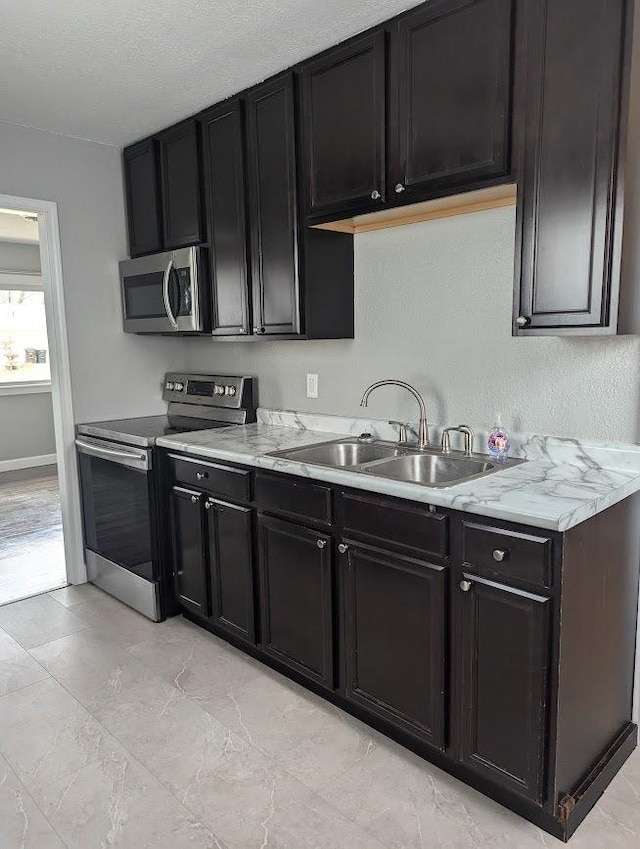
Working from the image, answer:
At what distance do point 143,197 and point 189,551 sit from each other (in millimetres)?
1945

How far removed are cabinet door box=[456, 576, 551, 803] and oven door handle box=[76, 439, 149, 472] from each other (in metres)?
1.72

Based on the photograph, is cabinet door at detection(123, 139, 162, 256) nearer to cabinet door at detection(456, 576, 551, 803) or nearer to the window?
cabinet door at detection(456, 576, 551, 803)

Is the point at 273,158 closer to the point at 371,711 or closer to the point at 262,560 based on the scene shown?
the point at 262,560

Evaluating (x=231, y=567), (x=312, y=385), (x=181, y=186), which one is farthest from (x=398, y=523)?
(x=181, y=186)

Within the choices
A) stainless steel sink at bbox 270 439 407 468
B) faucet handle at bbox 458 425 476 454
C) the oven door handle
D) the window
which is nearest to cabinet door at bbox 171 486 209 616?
the oven door handle

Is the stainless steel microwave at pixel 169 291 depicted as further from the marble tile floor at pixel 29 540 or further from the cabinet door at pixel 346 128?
the marble tile floor at pixel 29 540

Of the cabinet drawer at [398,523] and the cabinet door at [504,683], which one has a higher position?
the cabinet drawer at [398,523]

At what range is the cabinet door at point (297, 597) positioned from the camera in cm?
222

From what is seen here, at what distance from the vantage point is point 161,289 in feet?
10.7

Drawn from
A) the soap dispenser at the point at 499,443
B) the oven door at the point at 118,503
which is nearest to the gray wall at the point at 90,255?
the oven door at the point at 118,503

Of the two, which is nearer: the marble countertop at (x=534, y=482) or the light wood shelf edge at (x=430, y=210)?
the marble countertop at (x=534, y=482)

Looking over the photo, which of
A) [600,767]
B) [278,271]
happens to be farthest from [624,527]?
[278,271]

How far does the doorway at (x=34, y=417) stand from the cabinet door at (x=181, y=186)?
0.61 metres

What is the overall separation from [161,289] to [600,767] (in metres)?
2.79
